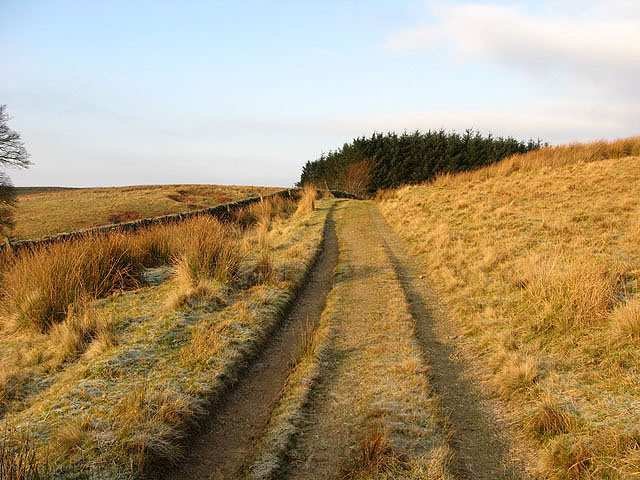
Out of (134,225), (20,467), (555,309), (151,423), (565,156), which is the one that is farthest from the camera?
(565,156)

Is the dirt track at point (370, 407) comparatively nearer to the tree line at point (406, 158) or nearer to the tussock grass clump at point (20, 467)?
the tussock grass clump at point (20, 467)

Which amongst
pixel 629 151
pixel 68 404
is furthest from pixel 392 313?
pixel 629 151

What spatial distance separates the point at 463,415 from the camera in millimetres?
5434

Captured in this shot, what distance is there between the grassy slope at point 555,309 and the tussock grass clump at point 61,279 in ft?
22.2

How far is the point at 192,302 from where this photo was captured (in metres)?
8.59

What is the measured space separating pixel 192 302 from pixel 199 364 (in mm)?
2445

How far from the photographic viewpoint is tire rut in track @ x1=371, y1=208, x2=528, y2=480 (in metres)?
4.54

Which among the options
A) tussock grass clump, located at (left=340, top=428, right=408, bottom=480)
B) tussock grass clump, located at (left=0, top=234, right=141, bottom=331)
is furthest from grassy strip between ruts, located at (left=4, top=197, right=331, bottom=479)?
tussock grass clump, located at (left=340, top=428, right=408, bottom=480)

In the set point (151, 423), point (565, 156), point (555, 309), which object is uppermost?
point (565, 156)

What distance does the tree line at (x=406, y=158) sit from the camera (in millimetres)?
37531

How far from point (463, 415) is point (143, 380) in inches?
148

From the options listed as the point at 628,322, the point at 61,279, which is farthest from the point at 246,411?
the point at 61,279

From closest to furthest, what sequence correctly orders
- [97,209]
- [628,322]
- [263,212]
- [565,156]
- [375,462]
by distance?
1. [375,462]
2. [628,322]
3. [263,212]
4. [565,156]
5. [97,209]

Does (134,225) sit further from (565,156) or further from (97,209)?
(97,209)
